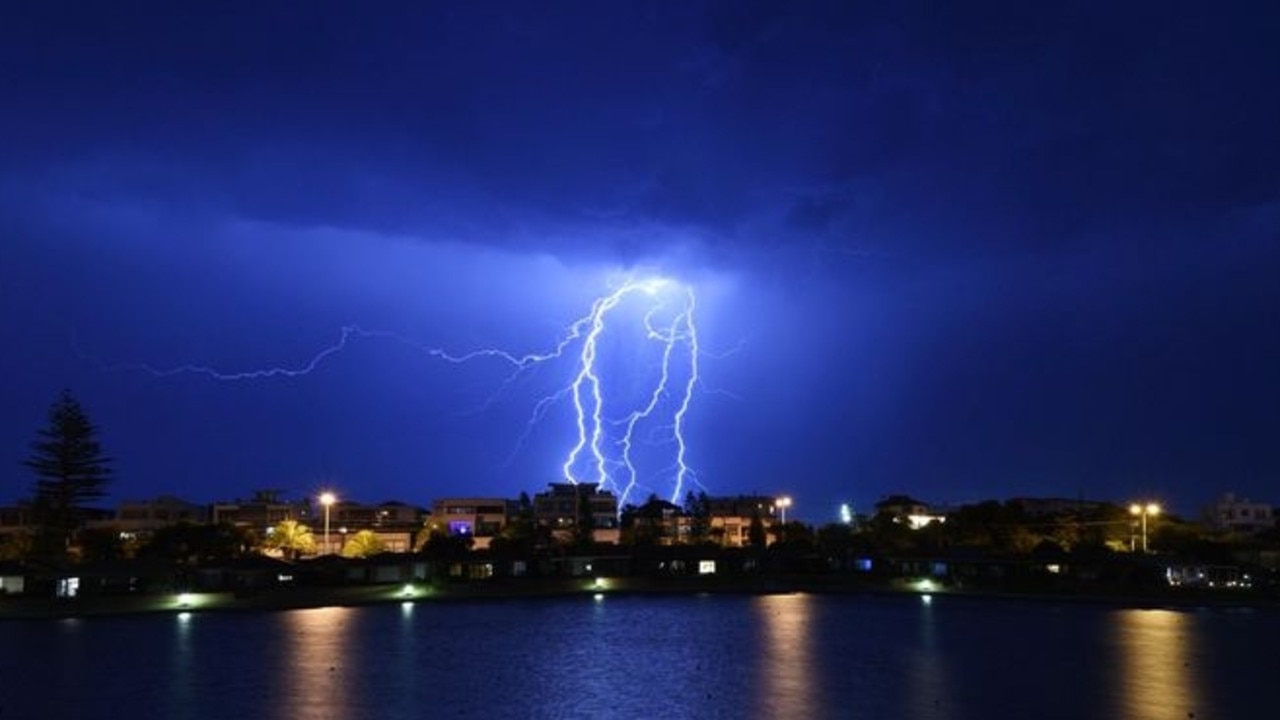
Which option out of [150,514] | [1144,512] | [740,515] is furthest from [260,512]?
[1144,512]

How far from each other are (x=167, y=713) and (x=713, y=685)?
8615 mm

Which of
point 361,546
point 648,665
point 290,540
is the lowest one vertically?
point 648,665

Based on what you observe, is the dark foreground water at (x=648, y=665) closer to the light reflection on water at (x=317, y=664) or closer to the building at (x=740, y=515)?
the light reflection on water at (x=317, y=664)

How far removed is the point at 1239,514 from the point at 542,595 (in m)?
56.5

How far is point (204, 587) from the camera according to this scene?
4212 centimetres

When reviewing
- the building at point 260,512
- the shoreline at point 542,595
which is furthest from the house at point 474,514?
the shoreline at point 542,595

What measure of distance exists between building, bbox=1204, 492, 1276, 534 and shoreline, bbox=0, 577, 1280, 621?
41.7 meters

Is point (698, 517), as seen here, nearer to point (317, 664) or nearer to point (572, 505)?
point (572, 505)

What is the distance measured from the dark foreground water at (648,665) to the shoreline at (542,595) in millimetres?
2115

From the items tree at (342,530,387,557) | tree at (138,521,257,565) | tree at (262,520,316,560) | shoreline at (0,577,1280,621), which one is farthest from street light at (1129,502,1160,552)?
tree at (262,520,316,560)

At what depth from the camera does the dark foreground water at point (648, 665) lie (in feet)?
57.9

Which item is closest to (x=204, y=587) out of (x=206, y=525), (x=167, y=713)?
(x=206, y=525)

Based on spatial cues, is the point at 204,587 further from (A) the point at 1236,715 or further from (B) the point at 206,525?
(A) the point at 1236,715

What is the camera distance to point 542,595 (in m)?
42.4
